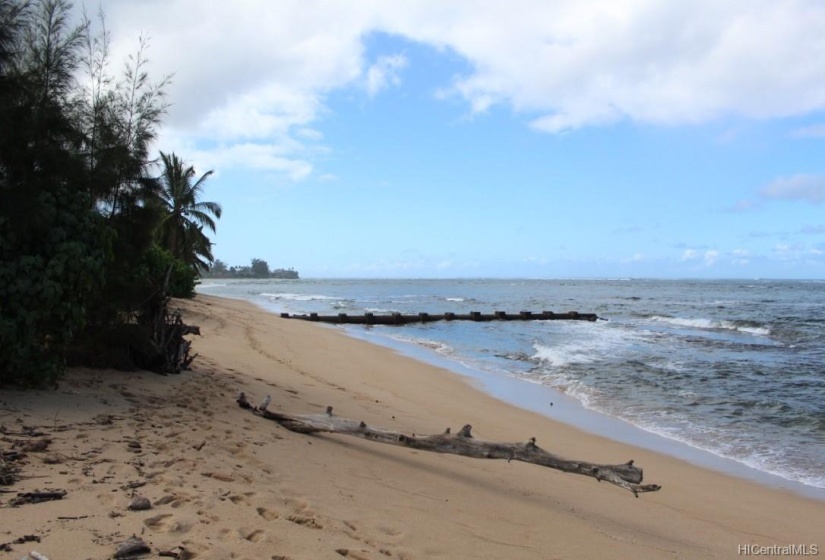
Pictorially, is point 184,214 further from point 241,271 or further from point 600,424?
point 241,271

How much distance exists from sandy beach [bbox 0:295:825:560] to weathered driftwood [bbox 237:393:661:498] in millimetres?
169

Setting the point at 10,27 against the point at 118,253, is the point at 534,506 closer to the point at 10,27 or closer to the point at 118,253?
the point at 118,253

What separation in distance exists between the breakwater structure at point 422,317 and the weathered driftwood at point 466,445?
24.4 meters

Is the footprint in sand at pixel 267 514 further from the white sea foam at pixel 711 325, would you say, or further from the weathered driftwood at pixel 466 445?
the white sea foam at pixel 711 325

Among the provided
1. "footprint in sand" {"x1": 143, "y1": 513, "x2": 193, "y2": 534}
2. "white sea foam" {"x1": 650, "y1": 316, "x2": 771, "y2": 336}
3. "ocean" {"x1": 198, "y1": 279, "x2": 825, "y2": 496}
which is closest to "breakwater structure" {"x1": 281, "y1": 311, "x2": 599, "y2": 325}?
"ocean" {"x1": 198, "y1": 279, "x2": 825, "y2": 496}

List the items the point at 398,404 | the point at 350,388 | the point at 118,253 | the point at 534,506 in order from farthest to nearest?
A: 1. the point at 350,388
2. the point at 398,404
3. the point at 118,253
4. the point at 534,506

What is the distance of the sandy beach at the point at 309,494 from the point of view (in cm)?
361

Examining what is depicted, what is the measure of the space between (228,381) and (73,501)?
519 centimetres

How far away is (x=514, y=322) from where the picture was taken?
33.5 meters

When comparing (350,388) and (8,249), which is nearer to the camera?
(8,249)

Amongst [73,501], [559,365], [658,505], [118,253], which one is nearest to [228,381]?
[118,253]

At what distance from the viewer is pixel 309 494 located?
4.58 meters

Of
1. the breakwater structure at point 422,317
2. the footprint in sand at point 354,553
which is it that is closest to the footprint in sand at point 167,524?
the footprint in sand at point 354,553

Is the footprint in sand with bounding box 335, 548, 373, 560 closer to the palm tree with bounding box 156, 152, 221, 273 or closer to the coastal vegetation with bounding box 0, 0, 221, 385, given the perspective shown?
the coastal vegetation with bounding box 0, 0, 221, 385
